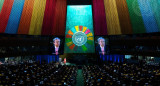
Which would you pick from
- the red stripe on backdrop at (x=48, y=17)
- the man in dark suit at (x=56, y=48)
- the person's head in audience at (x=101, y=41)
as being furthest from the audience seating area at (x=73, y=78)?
the red stripe on backdrop at (x=48, y=17)

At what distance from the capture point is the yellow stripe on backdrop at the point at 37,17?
28.2 m

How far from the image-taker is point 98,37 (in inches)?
1228

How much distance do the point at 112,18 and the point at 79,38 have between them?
31.1ft

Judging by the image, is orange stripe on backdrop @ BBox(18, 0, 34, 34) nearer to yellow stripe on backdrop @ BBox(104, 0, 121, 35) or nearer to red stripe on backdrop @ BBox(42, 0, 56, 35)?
red stripe on backdrop @ BBox(42, 0, 56, 35)

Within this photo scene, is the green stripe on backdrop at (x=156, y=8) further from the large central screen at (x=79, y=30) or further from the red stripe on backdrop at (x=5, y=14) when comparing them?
the red stripe on backdrop at (x=5, y=14)

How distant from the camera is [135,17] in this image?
27250 millimetres

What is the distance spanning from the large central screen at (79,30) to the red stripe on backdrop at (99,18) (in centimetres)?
301

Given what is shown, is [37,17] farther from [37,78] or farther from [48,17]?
[37,78]

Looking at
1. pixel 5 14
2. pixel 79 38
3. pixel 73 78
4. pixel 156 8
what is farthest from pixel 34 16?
pixel 156 8

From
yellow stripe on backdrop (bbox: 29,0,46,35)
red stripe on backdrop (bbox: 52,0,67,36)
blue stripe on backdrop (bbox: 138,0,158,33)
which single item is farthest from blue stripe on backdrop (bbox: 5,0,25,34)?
blue stripe on backdrop (bbox: 138,0,158,33)

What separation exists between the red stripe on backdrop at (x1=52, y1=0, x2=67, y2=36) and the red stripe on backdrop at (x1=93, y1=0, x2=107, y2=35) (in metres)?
7.34

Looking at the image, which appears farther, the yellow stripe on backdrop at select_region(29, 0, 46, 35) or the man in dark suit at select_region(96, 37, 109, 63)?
the man in dark suit at select_region(96, 37, 109, 63)

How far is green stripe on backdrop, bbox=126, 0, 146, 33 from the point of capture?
87.9 feet

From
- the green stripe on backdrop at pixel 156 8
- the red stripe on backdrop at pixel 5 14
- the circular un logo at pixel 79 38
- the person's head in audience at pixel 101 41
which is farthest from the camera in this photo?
the circular un logo at pixel 79 38
